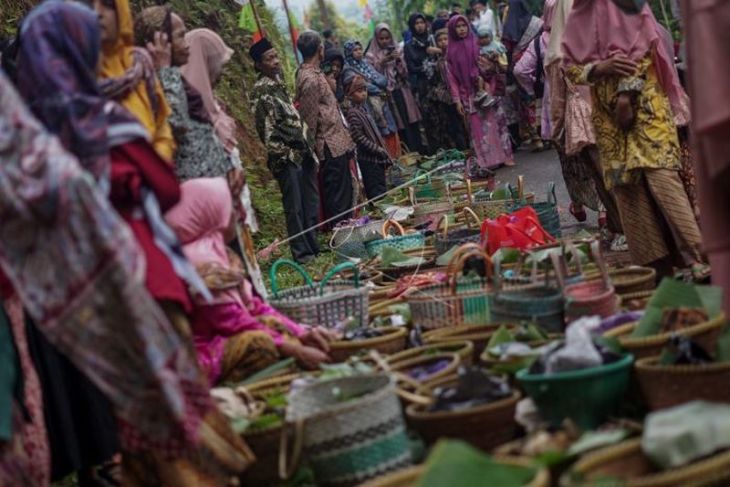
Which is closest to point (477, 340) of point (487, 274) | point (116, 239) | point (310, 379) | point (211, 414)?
point (487, 274)

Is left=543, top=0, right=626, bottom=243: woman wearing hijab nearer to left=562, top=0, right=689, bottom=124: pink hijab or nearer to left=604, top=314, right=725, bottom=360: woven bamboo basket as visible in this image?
left=562, top=0, right=689, bottom=124: pink hijab

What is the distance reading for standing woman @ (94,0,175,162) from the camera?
14.9ft

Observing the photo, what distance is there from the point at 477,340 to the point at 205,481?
1.69 m

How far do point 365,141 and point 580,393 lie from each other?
9242 mm

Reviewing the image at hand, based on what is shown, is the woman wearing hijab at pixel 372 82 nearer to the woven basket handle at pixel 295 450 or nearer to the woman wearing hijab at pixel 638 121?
the woman wearing hijab at pixel 638 121

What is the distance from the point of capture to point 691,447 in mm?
3361

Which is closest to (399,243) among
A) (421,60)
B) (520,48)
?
(520,48)

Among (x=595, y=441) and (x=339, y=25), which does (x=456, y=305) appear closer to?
(x=595, y=441)

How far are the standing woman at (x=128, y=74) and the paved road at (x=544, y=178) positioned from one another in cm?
531

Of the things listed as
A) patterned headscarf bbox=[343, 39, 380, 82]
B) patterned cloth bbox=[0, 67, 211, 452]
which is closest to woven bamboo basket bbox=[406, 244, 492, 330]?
patterned cloth bbox=[0, 67, 211, 452]

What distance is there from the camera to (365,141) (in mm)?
12930

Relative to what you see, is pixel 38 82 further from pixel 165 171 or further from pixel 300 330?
pixel 300 330

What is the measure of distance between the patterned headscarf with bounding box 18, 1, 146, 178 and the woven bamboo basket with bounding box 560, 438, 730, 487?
5.58ft

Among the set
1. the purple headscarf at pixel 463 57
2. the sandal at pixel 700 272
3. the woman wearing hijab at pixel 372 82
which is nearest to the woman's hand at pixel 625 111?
the sandal at pixel 700 272
